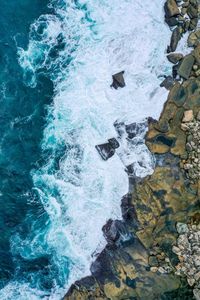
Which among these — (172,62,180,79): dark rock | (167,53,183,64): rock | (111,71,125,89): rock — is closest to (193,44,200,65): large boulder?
(167,53,183,64): rock

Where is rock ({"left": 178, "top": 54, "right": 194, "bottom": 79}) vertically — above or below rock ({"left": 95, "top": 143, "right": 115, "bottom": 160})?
above

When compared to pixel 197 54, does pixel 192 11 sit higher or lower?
higher

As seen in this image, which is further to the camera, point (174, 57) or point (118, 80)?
point (118, 80)

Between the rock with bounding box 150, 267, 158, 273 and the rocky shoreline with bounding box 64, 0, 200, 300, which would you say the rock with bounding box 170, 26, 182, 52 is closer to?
the rocky shoreline with bounding box 64, 0, 200, 300

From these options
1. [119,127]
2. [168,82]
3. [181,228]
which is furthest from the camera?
[119,127]

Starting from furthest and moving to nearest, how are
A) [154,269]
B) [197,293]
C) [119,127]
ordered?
[119,127] → [154,269] → [197,293]

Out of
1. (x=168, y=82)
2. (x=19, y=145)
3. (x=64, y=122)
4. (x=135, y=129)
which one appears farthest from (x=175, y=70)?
(x=19, y=145)

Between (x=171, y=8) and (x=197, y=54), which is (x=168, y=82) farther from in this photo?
(x=171, y=8)
